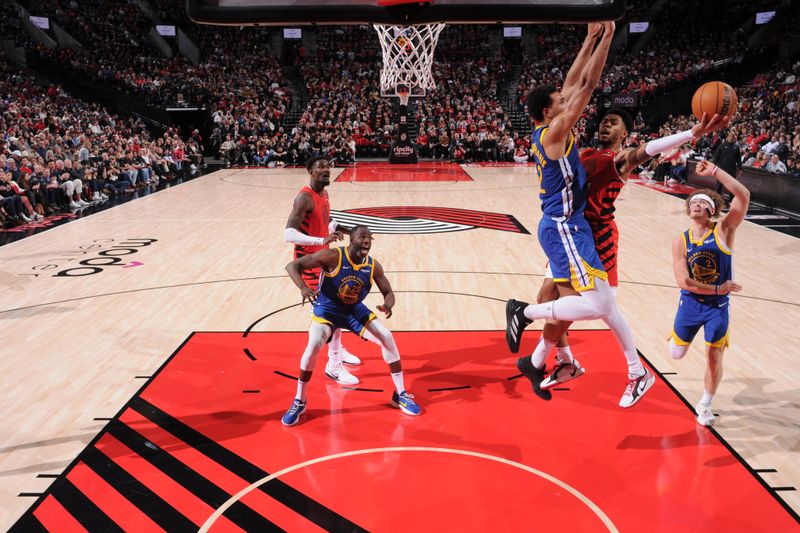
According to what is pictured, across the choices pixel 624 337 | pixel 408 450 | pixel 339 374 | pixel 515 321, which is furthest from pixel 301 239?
pixel 624 337

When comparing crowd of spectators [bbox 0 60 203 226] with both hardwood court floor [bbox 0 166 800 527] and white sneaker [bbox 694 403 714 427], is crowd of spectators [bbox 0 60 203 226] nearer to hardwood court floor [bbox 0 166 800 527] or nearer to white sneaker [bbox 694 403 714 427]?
hardwood court floor [bbox 0 166 800 527]

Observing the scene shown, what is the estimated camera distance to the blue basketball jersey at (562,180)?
406 centimetres

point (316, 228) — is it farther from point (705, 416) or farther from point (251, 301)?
point (705, 416)

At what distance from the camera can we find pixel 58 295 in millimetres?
7695

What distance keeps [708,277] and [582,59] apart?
1.63 meters

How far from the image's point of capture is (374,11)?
358 centimetres

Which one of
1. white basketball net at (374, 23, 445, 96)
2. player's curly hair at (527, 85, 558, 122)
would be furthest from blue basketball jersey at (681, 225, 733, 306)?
white basketball net at (374, 23, 445, 96)

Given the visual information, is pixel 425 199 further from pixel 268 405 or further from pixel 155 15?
pixel 155 15

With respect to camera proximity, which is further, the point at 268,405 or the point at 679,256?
the point at 268,405

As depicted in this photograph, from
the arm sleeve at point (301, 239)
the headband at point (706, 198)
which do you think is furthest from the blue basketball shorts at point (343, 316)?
the headband at point (706, 198)

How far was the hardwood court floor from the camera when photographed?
4.53 meters

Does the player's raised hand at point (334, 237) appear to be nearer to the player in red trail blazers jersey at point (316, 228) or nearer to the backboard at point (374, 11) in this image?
the player in red trail blazers jersey at point (316, 228)

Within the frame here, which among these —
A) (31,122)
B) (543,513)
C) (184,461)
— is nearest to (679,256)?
(543,513)

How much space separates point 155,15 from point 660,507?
3607 centimetres
